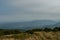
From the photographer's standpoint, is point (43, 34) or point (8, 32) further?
point (43, 34)

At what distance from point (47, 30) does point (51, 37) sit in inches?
24.8

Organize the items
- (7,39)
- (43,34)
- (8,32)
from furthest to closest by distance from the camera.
Result: (43,34)
(8,32)
(7,39)

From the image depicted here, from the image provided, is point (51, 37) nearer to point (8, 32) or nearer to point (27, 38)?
point (27, 38)

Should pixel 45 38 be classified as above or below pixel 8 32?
below

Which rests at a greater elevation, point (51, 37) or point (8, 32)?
point (8, 32)

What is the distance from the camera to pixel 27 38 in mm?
11719


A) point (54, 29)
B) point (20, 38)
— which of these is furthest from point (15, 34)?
point (54, 29)

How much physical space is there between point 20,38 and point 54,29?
3784 mm

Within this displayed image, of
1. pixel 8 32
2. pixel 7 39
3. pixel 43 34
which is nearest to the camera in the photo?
pixel 7 39

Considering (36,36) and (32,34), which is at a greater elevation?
(32,34)

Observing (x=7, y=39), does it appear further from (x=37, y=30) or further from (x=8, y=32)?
(x=37, y=30)

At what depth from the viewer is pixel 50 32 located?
538 inches

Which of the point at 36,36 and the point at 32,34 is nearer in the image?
the point at 32,34

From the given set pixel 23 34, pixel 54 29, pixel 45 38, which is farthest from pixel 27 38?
pixel 54 29
